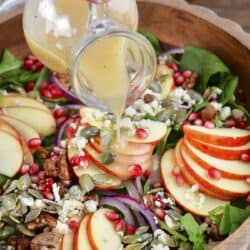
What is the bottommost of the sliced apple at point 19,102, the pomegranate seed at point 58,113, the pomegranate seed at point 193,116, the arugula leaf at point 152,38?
the pomegranate seed at point 58,113

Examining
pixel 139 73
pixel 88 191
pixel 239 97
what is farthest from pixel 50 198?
pixel 239 97

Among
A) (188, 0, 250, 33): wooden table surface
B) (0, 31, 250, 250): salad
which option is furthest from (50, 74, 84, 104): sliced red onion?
(188, 0, 250, 33): wooden table surface

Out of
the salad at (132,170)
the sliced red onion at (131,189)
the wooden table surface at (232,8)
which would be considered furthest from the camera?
the wooden table surface at (232,8)

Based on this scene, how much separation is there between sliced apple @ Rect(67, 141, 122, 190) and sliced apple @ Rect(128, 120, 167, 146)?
121mm

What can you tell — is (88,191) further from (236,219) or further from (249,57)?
(249,57)

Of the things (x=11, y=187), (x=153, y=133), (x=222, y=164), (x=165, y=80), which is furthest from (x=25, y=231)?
(x=165, y=80)

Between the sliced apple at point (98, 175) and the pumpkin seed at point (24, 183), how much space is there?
132 millimetres

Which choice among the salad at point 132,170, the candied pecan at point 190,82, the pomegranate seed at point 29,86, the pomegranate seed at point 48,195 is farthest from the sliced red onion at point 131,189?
the pomegranate seed at point 29,86

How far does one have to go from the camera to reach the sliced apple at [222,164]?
2125 mm

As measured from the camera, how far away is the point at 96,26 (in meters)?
1.86

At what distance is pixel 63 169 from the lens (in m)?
2.20

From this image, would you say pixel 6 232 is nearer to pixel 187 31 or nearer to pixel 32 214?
pixel 32 214

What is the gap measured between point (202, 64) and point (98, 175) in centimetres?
53

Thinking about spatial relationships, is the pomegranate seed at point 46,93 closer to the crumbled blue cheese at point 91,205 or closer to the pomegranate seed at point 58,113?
the pomegranate seed at point 58,113
